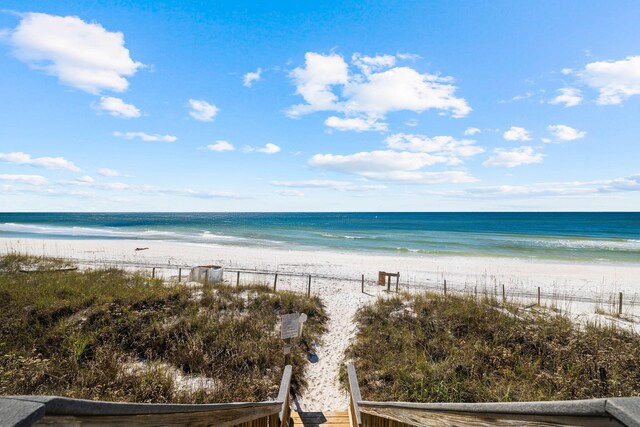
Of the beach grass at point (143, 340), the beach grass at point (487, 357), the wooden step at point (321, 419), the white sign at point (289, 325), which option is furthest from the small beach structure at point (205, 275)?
the wooden step at point (321, 419)

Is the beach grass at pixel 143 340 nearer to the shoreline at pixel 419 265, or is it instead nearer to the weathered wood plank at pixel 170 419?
the weathered wood plank at pixel 170 419

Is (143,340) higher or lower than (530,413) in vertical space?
lower

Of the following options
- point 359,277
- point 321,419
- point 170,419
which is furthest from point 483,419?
point 359,277

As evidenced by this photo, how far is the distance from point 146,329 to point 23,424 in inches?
427

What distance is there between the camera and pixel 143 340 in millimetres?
9836

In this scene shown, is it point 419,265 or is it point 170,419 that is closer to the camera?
point 170,419

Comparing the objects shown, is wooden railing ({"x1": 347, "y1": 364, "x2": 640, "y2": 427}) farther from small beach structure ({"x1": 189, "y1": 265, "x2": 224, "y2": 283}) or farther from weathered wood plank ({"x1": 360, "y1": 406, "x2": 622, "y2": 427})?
small beach structure ({"x1": 189, "y1": 265, "x2": 224, "y2": 283})

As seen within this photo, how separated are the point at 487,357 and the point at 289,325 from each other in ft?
18.0

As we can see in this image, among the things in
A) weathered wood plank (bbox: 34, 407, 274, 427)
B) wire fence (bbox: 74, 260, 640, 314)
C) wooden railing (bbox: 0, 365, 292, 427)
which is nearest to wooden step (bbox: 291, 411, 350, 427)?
weathered wood plank (bbox: 34, 407, 274, 427)

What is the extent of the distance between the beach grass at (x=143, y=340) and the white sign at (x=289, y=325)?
125 cm

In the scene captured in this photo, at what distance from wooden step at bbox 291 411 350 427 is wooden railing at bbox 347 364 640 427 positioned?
423 centimetres

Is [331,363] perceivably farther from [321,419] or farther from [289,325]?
[321,419]

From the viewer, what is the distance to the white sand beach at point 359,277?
10.8 metres

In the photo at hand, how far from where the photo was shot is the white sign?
8155 mm
